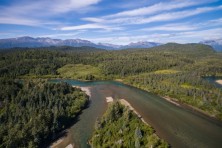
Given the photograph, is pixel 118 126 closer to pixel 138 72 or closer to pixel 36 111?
pixel 36 111

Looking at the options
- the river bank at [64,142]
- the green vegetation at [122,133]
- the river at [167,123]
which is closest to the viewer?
the green vegetation at [122,133]

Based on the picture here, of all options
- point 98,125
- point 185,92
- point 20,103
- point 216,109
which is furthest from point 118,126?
point 185,92

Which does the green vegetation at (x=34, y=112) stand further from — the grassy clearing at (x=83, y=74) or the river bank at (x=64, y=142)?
the grassy clearing at (x=83, y=74)

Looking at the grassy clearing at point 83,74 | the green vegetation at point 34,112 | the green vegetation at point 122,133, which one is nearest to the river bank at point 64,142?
the green vegetation at point 34,112

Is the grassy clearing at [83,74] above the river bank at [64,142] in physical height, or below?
above

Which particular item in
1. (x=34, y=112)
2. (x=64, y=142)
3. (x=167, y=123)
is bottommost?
(x=64, y=142)

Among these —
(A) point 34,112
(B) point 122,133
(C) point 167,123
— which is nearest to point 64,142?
(B) point 122,133

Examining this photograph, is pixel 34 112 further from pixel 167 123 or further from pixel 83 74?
pixel 83 74
